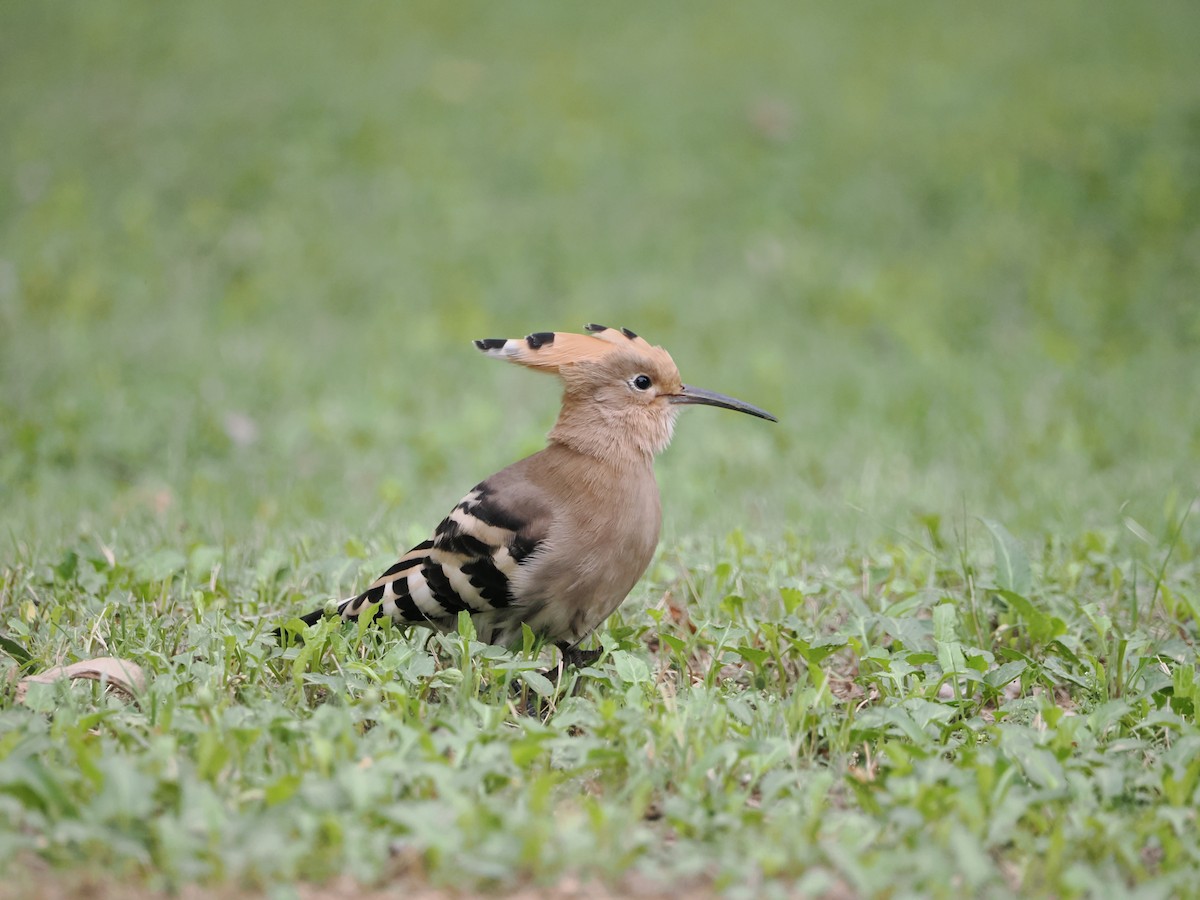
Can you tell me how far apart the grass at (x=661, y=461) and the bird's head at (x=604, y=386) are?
23.6 inches

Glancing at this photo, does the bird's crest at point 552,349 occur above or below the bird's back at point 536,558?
above

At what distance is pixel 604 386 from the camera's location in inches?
146

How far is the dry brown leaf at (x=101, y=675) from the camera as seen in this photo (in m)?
3.18

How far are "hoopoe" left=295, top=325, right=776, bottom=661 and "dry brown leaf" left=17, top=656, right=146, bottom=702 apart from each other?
0.58m

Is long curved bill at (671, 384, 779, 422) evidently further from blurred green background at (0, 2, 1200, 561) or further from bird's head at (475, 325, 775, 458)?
blurred green background at (0, 2, 1200, 561)

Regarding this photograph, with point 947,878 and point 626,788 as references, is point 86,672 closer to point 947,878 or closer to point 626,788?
point 626,788

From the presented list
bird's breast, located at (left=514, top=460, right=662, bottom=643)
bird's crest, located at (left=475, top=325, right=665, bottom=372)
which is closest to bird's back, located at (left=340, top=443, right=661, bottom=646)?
bird's breast, located at (left=514, top=460, right=662, bottom=643)

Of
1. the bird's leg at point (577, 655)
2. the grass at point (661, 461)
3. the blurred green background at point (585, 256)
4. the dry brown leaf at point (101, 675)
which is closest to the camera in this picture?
the grass at point (661, 461)

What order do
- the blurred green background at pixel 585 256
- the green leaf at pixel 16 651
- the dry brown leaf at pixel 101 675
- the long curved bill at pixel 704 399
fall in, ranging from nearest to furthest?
the dry brown leaf at pixel 101 675 < the green leaf at pixel 16 651 < the long curved bill at pixel 704 399 < the blurred green background at pixel 585 256

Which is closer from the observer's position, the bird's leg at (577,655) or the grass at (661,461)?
the grass at (661,461)

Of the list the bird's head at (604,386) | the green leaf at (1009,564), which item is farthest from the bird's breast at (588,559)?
the green leaf at (1009,564)

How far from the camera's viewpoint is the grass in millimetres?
2607

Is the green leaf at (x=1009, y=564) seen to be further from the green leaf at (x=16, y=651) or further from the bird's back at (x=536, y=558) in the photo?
the green leaf at (x=16, y=651)

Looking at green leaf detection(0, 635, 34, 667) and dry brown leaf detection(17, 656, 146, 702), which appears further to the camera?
green leaf detection(0, 635, 34, 667)
